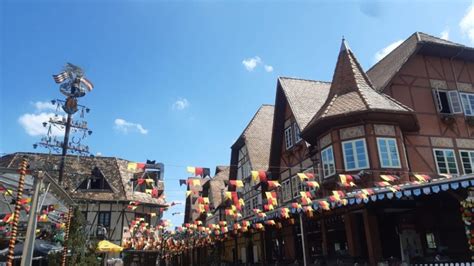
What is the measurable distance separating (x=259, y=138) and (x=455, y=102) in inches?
573

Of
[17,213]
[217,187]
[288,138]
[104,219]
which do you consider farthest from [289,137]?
[217,187]

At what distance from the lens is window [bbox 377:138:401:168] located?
643 inches

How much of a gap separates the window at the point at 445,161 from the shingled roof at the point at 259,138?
1219 cm

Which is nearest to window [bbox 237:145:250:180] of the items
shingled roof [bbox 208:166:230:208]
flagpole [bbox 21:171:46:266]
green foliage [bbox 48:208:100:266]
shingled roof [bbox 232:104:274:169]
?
shingled roof [bbox 232:104:274:169]

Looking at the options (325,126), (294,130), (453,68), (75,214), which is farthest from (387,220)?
(75,214)

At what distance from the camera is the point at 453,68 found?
67.4 ft

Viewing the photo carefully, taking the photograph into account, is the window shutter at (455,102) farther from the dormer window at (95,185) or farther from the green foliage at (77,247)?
the dormer window at (95,185)

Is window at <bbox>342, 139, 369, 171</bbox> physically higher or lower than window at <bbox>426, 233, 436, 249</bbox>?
higher

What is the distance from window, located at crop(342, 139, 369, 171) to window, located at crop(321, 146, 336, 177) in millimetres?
720

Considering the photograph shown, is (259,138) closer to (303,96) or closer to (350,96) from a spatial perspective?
(303,96)

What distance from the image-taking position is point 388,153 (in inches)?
650

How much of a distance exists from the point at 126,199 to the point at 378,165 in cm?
2138

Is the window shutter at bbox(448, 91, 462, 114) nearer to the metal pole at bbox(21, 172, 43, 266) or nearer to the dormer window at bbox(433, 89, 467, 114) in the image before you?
the dormer window at bbox(433, 89, 467, 114)

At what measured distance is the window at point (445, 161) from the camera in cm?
1800
